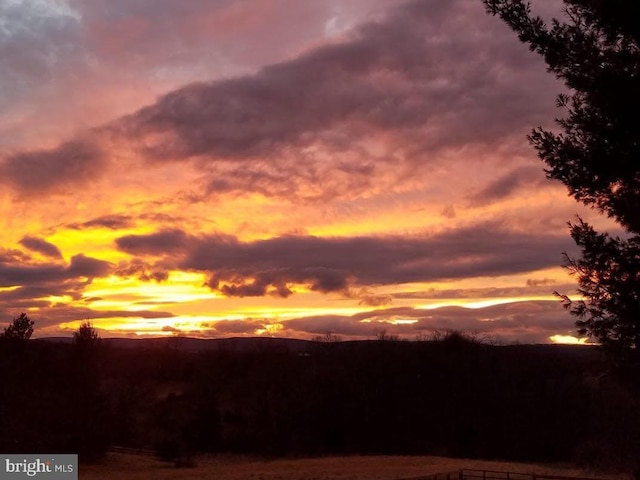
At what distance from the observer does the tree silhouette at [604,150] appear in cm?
1016

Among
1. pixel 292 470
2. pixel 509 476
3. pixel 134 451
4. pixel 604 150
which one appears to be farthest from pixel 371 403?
pixel 604 150

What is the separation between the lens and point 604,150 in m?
10.4

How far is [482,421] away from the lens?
61.6 m

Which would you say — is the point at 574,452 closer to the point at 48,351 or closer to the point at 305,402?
the point at 305,402

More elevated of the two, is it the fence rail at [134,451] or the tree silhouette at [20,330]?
the tree silhouette at [20,330]

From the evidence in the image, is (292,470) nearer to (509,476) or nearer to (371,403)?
(509,476)

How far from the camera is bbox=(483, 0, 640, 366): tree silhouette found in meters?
10.2

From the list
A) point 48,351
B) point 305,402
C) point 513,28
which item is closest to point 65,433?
point 48,351

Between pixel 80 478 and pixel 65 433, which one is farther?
pixel 65 433

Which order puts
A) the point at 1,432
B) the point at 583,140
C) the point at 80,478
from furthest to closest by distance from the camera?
the point at 80,478 → the point at 1,432 → the point at 583,140

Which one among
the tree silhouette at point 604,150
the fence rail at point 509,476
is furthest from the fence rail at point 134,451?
the tree silhouette at point 604,150

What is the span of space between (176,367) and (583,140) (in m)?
71.3

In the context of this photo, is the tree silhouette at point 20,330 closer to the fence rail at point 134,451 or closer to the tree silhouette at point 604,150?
the fence rail at point 134,451

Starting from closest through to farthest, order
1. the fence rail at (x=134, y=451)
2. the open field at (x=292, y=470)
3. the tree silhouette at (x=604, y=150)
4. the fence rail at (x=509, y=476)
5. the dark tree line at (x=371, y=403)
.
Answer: the tree silhouette at (x=604, y=150)
the fence rail at (x=509, y=476)
the open field at (x=292, y=470)
the fence rail at (x=134, y=451)
the dark tree line at (x=371, y=403)
